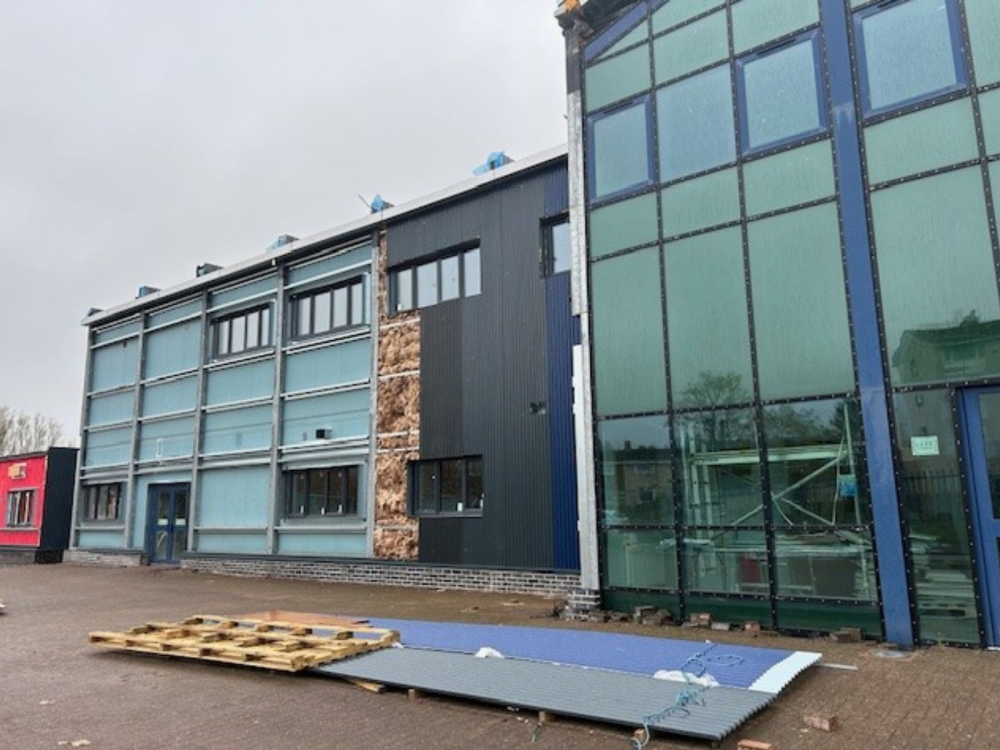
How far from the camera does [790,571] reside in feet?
29.4

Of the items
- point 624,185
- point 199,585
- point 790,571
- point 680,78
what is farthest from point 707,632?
point 199,585

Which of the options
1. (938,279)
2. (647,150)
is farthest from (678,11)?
(938,279)

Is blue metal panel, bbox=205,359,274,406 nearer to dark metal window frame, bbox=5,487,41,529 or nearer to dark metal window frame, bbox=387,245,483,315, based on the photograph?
dark metal window frame, bbox=387,245,483,315

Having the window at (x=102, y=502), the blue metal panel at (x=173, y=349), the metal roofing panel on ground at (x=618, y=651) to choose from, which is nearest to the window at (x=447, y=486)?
the metal roofing panel on ground at (x=618, y=651)

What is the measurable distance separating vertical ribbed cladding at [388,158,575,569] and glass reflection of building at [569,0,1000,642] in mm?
3505

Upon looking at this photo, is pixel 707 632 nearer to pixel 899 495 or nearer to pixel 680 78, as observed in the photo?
pixel 899 495

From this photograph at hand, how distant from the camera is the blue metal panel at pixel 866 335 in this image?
26.9ft

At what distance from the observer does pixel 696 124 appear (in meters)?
10.8

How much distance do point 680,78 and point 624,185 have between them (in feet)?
5.66

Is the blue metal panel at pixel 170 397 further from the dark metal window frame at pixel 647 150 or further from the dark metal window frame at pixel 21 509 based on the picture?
the dark metal window frame at pixel 647 150

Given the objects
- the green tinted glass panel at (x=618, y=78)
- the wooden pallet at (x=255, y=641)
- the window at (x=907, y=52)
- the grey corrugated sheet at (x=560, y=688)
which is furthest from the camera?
the green tinted glass panel at (x=618, y=78)

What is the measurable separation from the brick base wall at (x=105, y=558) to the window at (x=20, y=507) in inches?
109

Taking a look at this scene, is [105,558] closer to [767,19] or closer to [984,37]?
[767,19]

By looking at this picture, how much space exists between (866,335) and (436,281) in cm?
1019
